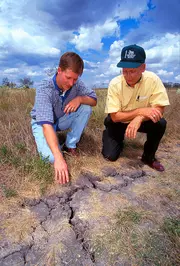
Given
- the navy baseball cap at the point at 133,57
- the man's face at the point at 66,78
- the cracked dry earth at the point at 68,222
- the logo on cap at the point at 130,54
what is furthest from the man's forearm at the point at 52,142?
the logo on cap at the point at 130,54

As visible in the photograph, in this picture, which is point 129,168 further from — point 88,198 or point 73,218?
point 73,218

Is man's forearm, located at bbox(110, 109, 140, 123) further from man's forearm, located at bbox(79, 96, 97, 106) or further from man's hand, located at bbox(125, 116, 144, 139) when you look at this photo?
man's forearm, located at bbox(79, 96, 97, 106)

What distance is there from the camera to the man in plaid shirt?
2227mm

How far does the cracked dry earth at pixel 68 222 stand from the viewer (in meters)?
1.45

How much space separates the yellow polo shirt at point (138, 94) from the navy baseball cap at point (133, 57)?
0.30 meters

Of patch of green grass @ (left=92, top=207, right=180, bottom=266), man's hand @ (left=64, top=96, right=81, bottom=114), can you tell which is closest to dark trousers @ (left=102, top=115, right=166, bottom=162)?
man's hand @ (left=64, top=96, right=81, bottom=114)

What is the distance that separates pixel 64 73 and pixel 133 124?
908mm

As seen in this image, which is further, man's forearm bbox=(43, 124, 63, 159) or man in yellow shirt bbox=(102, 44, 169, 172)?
man in yellow shirt bbox=(102, 44, 169, 172)

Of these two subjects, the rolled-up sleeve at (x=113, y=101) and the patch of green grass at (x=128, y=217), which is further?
the rolled-up sleeve at (x=113, y=101)

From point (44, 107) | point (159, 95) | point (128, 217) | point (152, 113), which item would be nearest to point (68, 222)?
point (128, 217)

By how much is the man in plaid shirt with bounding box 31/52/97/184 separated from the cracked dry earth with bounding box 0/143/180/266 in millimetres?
281

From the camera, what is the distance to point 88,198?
2.07 meters

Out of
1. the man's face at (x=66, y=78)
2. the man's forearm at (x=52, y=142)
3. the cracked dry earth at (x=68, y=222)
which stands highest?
the man's face at (x=66, y=78)

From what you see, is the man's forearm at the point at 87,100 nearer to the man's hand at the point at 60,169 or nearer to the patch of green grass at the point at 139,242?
the man's hand at the point at 60,169
